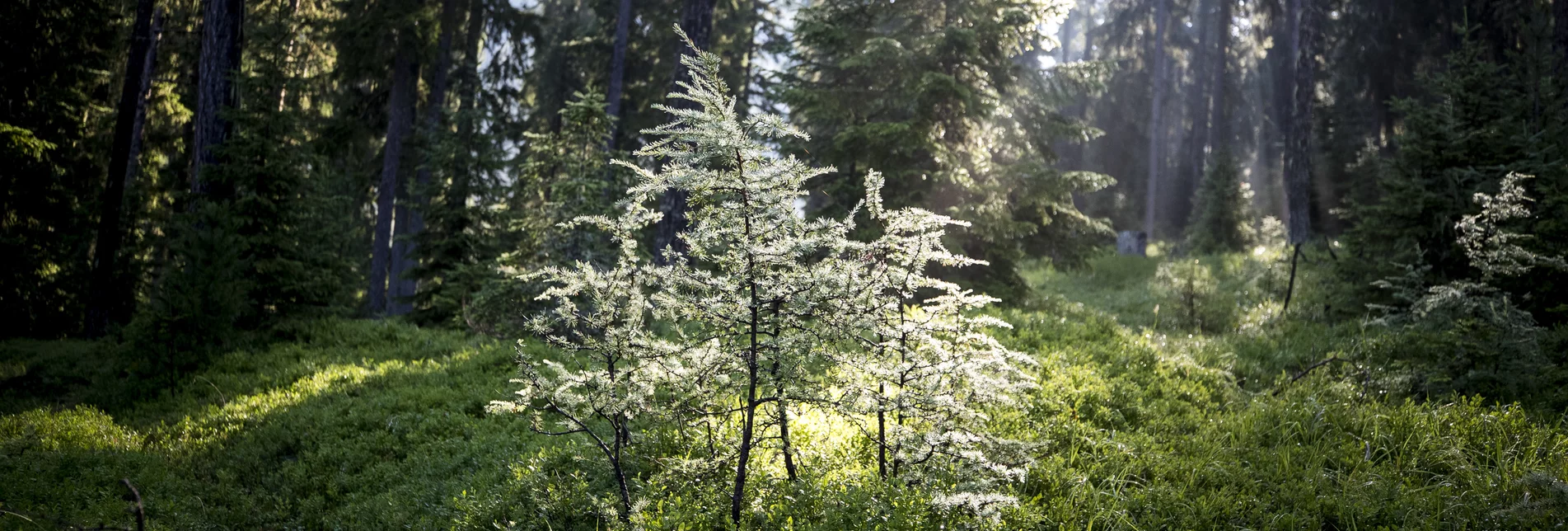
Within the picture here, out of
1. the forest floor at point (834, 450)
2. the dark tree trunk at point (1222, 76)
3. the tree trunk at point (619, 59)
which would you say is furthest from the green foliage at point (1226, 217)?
the tree trunk at point (619, 59)

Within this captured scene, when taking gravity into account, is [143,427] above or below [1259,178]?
below

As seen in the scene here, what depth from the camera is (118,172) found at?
1309 cm

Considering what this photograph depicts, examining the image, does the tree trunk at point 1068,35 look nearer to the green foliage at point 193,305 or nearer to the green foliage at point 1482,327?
the green foliage at point 1482,327

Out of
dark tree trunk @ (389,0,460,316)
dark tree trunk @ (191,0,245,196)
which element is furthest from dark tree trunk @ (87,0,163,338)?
dark tree trunk @ (389,0,460,316)

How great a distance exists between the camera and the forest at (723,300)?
424 cm

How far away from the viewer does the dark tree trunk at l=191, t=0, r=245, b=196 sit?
11.3 m

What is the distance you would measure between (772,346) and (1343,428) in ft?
17.1

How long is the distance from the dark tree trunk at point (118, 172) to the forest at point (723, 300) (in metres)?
0.07

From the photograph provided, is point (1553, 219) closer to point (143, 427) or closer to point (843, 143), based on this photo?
point (843, 143)

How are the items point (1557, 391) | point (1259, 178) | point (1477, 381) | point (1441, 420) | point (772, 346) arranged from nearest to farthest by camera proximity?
point (772, 346), point (1441, 420), point (1557, 391), point (1477, 381), point (1259, 178)

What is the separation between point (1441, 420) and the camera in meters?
5.74

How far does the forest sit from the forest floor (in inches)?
1.6

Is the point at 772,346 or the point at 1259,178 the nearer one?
the point at 772,346

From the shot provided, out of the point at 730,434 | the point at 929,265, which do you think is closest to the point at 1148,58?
the point at 929,265
